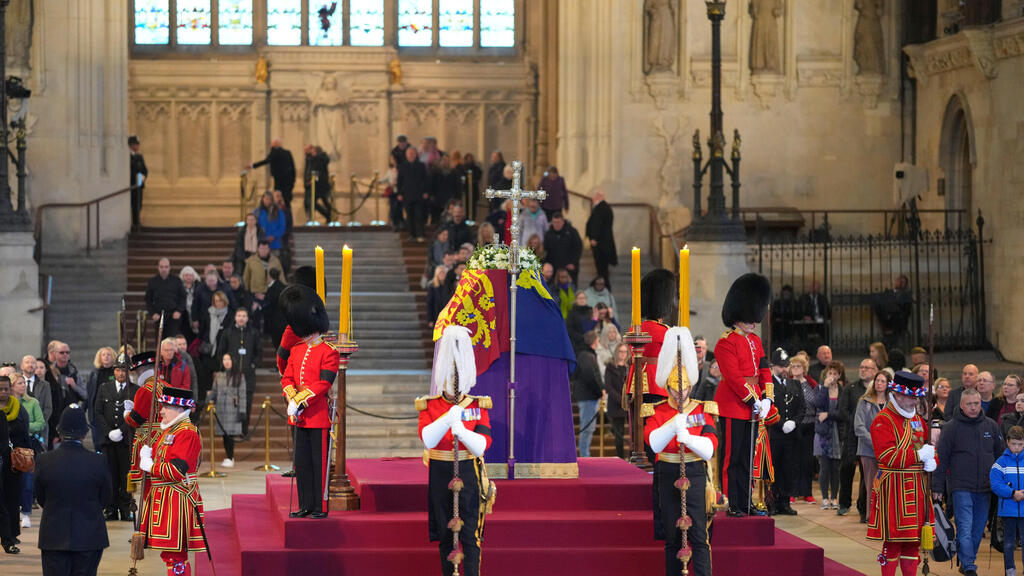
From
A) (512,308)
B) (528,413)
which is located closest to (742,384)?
(528,413)

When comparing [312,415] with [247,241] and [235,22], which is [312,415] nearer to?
[247,241]

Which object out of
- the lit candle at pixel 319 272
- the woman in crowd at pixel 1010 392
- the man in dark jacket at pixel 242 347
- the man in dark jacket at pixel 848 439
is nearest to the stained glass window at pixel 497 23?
the man in dark jacket at pixel 242 347

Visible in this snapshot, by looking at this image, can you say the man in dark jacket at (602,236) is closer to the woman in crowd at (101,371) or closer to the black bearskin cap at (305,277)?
the woman in crowd at (101,371)

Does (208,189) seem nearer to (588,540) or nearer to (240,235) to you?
(240,235)

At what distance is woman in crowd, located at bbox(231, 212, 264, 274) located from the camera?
2270 cm

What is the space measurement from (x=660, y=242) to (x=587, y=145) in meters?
3.37

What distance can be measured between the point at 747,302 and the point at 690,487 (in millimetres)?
2102

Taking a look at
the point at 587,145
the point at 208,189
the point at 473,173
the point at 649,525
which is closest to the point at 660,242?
the point at 587,145

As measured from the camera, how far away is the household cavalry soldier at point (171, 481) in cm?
1142

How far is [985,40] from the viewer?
2391 centimetres

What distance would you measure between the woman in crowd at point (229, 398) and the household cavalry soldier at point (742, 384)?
7.61 metres

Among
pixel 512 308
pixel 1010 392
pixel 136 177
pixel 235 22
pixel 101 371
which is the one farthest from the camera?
pixel 235 22

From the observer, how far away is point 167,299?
20.5 metres

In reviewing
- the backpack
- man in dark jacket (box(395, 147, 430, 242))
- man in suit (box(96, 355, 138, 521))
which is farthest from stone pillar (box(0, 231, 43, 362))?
the backpack
